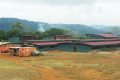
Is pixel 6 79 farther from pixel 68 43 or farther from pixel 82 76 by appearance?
pixel 68 43

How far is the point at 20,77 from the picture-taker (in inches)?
1398

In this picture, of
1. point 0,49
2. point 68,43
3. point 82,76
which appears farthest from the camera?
point 68,43

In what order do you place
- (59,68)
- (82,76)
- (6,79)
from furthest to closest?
(59,68) < (82,76) < (6,79)

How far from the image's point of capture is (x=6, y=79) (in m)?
34.4

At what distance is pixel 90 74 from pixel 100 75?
1464 mm

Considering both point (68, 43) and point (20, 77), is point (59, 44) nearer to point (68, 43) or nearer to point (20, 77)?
point (68, 43)

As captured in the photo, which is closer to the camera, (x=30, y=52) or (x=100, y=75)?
(x=100, y=75)

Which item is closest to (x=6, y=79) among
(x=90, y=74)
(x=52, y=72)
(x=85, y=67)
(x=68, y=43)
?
(x=52, y=72)

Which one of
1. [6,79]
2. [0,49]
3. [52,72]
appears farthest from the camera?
[0,49]

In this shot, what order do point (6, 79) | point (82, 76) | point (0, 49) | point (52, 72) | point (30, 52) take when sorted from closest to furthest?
1. point (6, 79)
2. point (82, 76)
3. point (52, 72)
4. point (30, 52)
5. point (0, 49)

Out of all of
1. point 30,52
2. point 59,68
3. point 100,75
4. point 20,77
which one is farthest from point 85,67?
point 30,52

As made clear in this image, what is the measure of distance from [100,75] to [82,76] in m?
2.15

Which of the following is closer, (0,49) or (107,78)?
(107,78)

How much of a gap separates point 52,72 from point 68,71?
2.09m
